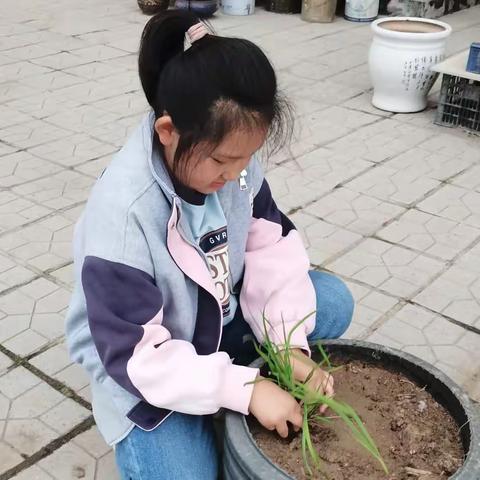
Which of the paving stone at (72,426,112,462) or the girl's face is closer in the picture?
the girl's face

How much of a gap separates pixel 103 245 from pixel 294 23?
5.10 m

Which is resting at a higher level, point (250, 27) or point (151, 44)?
point (151, 44)

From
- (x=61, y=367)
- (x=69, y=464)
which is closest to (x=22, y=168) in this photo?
(x=61, y=367)

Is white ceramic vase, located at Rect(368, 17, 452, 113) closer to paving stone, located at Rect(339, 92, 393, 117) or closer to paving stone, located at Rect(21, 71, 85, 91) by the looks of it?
paving stone, located at Rect(339, 92, 393, 117)

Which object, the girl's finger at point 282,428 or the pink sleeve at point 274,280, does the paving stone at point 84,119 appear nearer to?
the pink sleeve at point 274,280

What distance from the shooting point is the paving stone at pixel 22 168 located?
Answer: 3.28 metres

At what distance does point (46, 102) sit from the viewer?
13.8ft

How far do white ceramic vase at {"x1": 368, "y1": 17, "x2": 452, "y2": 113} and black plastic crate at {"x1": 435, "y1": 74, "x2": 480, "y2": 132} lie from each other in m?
0.18

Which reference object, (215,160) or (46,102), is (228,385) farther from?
(46,102)

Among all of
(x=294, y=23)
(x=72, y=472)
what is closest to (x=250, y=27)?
(x=294, y=23)

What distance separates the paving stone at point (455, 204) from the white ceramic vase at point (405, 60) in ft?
3.29

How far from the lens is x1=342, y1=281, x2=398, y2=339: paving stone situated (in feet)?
7.61

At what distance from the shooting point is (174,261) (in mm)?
1396

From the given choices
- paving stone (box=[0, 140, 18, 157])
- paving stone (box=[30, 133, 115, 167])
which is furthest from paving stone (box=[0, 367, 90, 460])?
paving stone (box=[0, 140, 18, 157])
